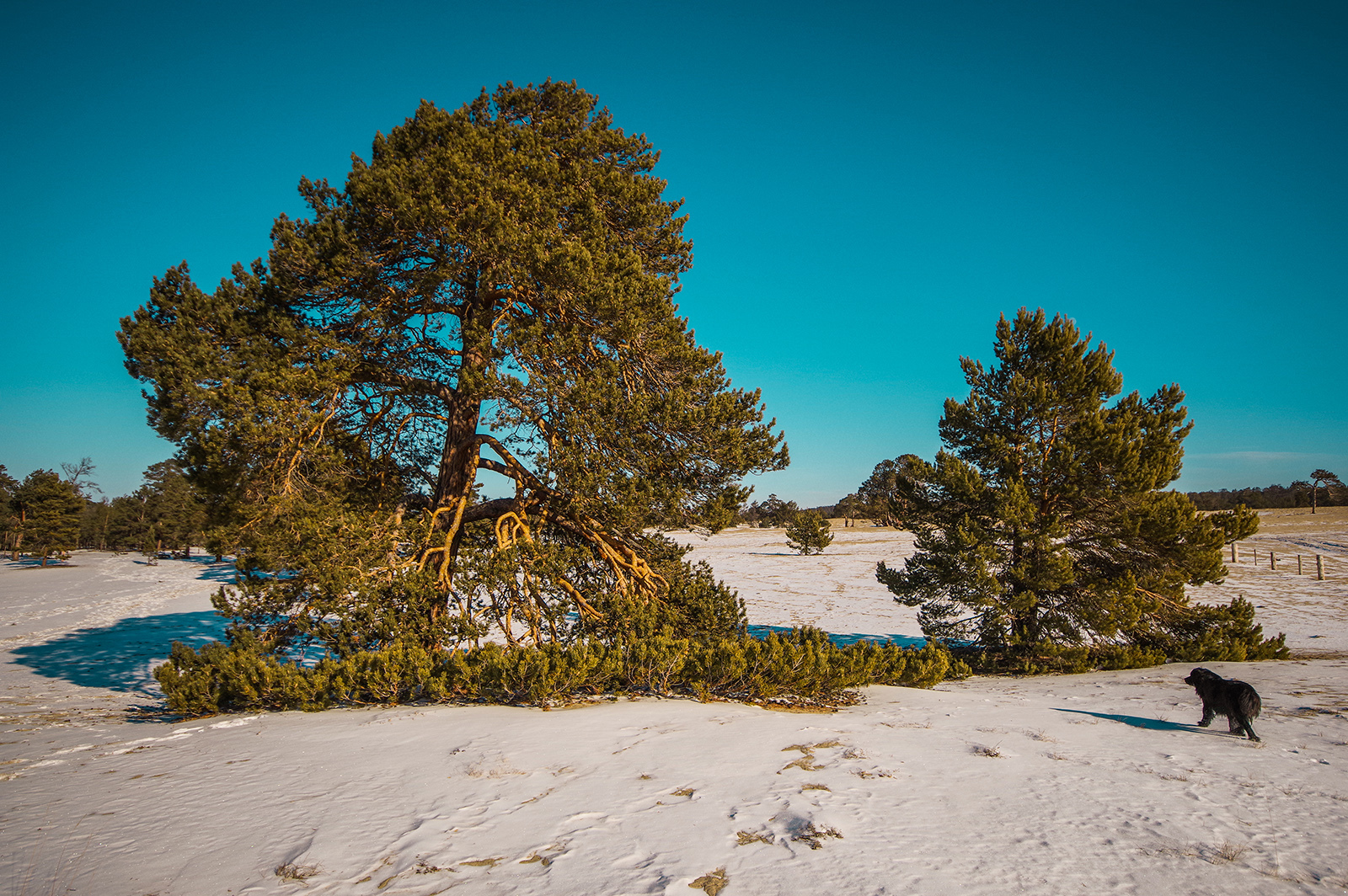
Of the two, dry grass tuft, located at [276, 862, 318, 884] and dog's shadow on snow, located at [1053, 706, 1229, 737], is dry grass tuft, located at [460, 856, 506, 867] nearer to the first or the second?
dry grass tuft, located at [276, 862, 318, 884]

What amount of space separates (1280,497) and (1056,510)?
109777mm

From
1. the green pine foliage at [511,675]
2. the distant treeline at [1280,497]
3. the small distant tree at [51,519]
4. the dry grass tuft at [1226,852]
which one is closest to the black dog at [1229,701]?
the dry grass tuft at [1226,852]

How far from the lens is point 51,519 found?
156 ft

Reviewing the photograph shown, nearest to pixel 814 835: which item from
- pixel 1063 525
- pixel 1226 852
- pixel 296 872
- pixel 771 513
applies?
pixel 1226 852

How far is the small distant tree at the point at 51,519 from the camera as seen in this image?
156ft

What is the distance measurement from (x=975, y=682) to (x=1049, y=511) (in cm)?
412

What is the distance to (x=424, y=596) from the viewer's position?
8492 millimetres

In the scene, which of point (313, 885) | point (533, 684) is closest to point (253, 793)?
point (313, 885)

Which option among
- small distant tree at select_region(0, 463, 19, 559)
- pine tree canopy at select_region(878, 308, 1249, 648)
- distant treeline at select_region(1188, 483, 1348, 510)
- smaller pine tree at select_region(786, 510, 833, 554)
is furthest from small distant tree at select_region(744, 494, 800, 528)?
small distant tree at select_region(0, 463, 19, 559)

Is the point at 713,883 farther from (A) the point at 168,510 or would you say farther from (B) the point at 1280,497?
(B) the point at 1280,497

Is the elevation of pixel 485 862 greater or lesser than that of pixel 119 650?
greater

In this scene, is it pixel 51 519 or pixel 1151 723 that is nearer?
pixel 1151 723

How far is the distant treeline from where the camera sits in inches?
3081

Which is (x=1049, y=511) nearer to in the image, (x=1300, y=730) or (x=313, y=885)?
(x=1300, y=730)
